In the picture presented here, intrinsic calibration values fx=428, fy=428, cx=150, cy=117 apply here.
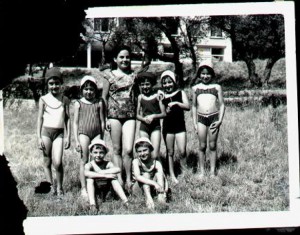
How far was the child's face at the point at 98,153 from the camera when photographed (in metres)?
2.06

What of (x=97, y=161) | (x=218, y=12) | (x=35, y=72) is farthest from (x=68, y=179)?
(x=218, y=12)

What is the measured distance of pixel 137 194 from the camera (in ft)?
6.88

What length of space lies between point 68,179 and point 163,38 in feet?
2.81

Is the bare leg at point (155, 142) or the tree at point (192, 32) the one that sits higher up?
the tree at point (192, 32)

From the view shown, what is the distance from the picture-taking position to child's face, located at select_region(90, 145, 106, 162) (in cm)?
206

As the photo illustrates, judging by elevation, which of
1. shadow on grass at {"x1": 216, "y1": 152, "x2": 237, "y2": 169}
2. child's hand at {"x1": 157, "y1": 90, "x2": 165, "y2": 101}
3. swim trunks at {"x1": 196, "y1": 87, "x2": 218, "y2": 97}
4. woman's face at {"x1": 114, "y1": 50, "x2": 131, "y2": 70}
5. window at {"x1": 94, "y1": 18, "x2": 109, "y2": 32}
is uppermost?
window at {"x1": 94, "y1": 18, "x2": 109, "y2": 32}

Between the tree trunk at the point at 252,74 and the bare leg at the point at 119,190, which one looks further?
the tree trunk at the point at 252,74

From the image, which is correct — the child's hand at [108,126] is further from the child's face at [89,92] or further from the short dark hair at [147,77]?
the short dark hair at [147,77]

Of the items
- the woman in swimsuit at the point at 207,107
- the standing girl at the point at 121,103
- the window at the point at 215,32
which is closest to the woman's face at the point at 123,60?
the standing girl at the point at 121,103

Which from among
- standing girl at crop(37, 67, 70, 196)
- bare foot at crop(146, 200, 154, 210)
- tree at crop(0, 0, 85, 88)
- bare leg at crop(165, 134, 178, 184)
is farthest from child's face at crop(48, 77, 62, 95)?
bare foot at crop(146, 200, 154, 210)

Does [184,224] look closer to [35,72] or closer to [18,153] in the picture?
[18,153]

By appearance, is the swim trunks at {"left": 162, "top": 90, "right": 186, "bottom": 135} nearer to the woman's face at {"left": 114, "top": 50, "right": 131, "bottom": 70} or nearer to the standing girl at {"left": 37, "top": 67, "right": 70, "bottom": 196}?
the woman's face at {"left": 114, "top": 50, "right": 131, "bottom": 70}

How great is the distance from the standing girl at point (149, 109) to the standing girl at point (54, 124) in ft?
1.19

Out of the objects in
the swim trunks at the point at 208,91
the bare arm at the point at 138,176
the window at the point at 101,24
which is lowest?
the bare arm at the point at 138,176
